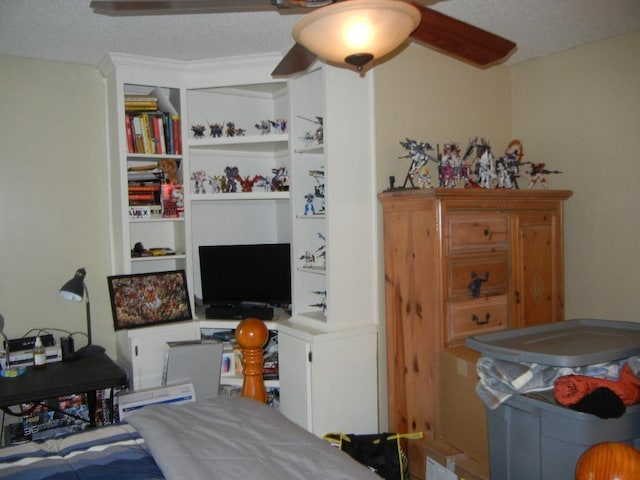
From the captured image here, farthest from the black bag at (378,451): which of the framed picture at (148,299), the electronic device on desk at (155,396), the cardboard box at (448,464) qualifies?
the framed picture at (148,299)

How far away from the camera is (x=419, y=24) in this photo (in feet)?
5.19

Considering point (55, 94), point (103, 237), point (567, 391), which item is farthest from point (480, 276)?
point (55, 94)

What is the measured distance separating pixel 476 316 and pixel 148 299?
1882 mm

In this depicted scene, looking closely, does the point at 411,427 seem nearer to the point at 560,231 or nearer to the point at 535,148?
the point at 560,231

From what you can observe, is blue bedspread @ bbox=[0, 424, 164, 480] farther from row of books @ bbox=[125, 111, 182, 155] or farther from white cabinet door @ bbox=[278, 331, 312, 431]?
row of books @ bbox=[125, 111, 182, 155]

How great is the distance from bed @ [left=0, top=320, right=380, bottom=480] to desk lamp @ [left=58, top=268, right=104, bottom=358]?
50.0 inches

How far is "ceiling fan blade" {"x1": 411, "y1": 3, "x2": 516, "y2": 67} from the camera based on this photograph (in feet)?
5.24

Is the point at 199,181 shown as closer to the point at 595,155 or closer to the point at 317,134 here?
the point at 317,134

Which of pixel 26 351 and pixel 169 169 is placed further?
pixel 169 169

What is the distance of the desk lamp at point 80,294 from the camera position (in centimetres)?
276

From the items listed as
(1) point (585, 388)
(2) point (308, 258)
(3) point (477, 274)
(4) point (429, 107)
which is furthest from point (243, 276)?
(1) point (585, 388)

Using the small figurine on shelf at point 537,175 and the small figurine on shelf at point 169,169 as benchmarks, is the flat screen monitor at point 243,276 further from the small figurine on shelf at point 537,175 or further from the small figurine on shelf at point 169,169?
the small figurine on shelf at point 537,175

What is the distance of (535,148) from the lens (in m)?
3.33

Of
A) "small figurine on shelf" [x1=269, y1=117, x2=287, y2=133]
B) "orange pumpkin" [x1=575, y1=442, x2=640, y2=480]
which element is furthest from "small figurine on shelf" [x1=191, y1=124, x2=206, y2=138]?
"orange pumpkin" [x1=575, y1=442, x2=640, y2=480]
